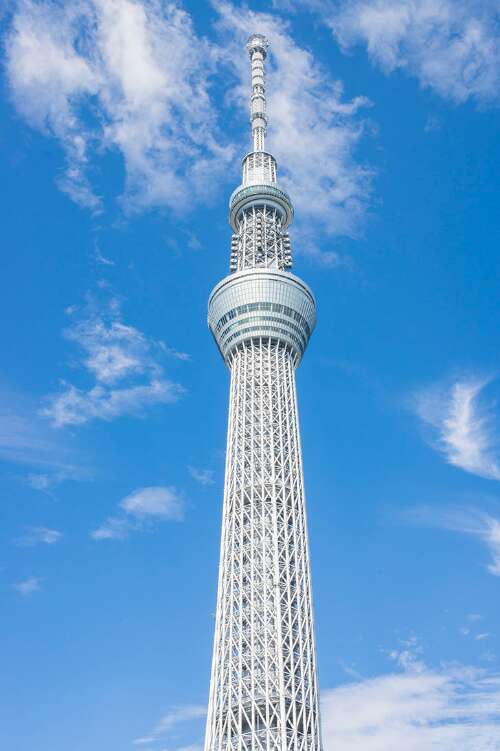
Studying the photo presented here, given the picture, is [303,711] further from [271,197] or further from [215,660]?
[271,197]

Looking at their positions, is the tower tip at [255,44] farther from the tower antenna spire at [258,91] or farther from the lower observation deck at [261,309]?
the lower observation deck at [261,309]

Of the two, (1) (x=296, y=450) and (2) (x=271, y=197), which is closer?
(1) (x=296, y=450)

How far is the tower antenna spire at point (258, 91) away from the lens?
146m

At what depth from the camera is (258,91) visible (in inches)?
5881

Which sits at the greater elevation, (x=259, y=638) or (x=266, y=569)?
(x=266, y=569)

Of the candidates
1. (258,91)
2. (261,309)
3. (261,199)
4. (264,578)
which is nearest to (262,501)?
(264,578)

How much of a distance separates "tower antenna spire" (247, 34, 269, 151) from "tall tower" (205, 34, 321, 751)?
5.13 metres

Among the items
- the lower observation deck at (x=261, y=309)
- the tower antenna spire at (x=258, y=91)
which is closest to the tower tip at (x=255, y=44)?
the tower antenna spire at (x=258, y=91)

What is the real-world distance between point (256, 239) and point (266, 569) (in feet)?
184

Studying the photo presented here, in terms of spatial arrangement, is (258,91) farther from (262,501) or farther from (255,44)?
(262,501)

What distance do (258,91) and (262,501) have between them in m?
81.4

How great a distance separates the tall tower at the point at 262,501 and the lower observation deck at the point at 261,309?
15 cm

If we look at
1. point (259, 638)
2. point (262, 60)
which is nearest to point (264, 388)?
point (259, 638)

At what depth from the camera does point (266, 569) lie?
9994 cm
